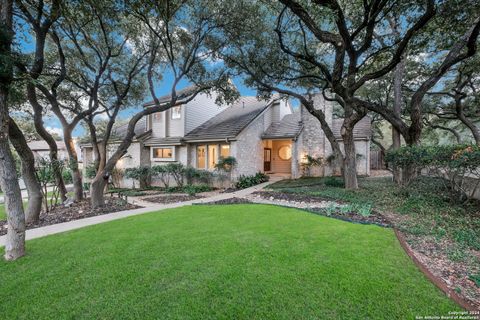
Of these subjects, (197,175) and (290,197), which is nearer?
(290,197)

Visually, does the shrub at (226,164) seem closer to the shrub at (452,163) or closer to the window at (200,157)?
the window at (200,157)

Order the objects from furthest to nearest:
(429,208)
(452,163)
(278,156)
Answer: (278,156)
(429,208)
(452,163)

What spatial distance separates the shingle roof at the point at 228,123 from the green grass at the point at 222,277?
28.7 ft

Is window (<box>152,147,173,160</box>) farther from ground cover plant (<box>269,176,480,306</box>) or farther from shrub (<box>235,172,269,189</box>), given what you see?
ground cover plant (<box>269,176,480,306</box>)

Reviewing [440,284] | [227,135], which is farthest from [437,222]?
Answer: [227,135]

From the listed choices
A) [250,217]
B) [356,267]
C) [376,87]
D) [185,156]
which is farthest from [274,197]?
[376,87]

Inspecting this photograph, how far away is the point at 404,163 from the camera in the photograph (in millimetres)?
7395

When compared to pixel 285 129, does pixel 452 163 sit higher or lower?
lower

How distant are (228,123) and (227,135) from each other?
217 centimetres

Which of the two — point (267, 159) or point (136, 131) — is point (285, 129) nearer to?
point (267, 159)

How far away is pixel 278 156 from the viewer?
58.7 feet

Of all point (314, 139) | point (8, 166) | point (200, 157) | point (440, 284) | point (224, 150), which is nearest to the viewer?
point (440, 284)

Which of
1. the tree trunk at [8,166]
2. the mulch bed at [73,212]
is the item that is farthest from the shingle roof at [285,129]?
the tree trunk at [8,166]

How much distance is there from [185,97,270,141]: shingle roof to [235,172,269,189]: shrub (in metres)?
2.80
